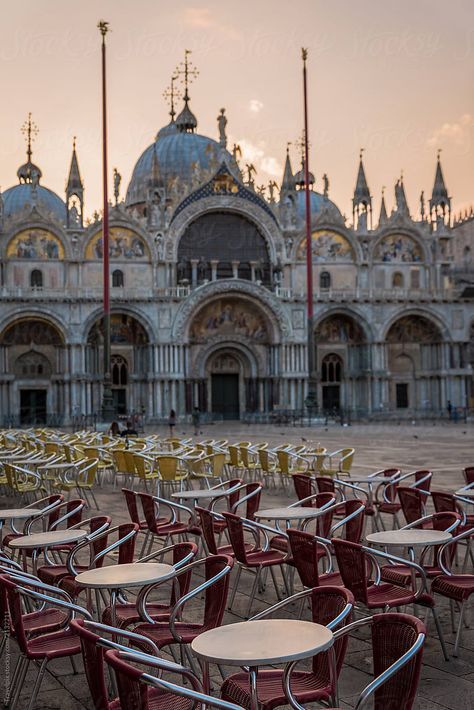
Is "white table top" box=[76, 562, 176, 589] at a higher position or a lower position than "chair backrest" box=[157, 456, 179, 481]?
lower

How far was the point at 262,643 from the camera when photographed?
4.72 meters

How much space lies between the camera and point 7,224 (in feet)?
163

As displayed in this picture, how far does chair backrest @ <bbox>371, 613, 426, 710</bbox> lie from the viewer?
4.44 m

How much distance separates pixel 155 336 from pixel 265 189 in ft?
38.4

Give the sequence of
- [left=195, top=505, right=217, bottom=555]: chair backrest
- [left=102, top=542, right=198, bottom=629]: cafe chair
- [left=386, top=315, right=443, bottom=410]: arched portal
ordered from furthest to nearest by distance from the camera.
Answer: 1. [left=386, top=315, right=443, bottom=410]: arched portal
2. [left=195, top=505, right=217, bottom=555]: chair backrest
3. [left=102, top=542, right=198, bottom=629]: cafe chair

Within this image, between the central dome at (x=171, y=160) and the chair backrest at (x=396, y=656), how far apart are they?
58643 millimetres

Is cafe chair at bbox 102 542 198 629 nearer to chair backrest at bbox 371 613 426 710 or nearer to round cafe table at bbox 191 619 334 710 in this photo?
round cafe table at bbox 191 619 334 710

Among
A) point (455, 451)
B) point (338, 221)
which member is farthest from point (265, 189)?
point (455, 451)

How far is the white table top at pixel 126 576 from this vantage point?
20.3 feet

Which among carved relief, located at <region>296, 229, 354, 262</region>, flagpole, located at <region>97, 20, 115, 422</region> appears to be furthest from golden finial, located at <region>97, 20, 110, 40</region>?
carved relief, located at <region>296, 229, 354, 262</region>

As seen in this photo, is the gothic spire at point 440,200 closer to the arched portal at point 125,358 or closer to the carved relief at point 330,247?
the carved relief at point 330,247

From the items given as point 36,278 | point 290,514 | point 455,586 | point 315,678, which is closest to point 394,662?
point 315,678

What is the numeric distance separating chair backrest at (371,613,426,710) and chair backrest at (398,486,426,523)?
4.68 meters

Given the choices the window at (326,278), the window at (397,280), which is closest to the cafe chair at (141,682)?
the window at (326,278)
